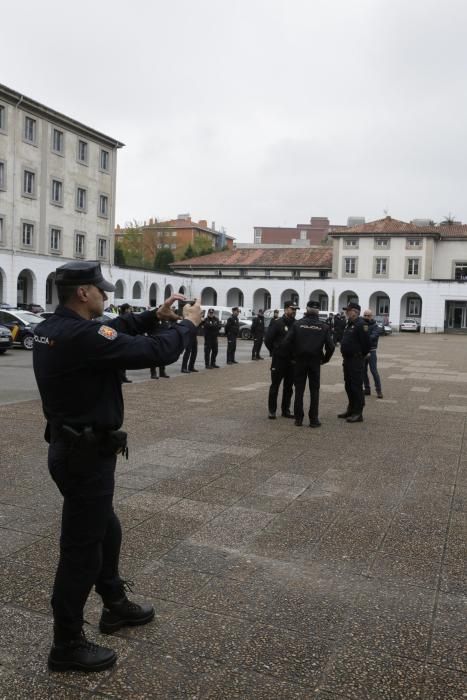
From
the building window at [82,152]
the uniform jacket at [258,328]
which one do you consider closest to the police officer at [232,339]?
the uniform jacket at [258,328]

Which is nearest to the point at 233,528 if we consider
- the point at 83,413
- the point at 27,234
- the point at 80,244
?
the point at 83,413

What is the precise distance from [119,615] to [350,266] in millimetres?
65402

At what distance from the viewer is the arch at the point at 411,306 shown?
213 feet

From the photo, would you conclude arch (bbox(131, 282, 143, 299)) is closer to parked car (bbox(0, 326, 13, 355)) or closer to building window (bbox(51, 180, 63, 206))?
building window (bbox(51, 180, 63, 206))

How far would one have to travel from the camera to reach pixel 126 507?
5.49 m

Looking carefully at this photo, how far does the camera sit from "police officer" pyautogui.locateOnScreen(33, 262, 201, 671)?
3.01 metres

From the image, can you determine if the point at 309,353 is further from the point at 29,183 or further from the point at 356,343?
the point at 29,183

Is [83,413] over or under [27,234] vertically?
under

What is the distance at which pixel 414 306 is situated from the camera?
65.4m

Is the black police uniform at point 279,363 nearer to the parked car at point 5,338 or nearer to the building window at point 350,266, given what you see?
the parked car at point 5,338

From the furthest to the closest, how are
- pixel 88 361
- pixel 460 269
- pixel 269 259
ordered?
1. pixel 269 259
2. pixel 460 269
3. pixel 88 361

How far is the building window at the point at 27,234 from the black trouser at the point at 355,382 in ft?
119

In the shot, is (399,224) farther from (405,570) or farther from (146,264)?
(405,570)

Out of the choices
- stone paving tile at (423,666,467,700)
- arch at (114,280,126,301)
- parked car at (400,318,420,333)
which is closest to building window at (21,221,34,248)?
arch at (114,280,126,301)
